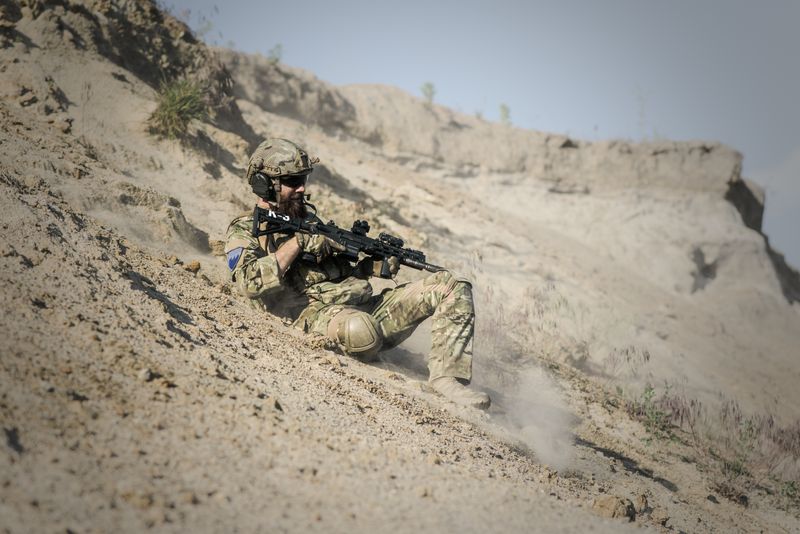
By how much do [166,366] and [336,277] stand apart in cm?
188

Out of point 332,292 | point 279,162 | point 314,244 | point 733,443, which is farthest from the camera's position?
point 733,443

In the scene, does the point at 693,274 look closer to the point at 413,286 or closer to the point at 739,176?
the point at 739,176

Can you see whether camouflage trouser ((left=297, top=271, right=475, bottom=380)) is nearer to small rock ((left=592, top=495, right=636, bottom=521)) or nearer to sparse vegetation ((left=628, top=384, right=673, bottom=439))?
small rock ((left=592, top=495, right=636, bottom=521))

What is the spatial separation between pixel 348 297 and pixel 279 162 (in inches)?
41.4

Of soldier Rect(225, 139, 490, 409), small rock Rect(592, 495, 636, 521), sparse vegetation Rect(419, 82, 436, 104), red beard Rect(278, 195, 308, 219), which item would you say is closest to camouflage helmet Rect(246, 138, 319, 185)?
soldier Rect(225, 139, 490, 409)

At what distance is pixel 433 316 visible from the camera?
14.2ft

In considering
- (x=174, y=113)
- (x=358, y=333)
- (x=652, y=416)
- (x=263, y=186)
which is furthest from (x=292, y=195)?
(x=652, y=416)

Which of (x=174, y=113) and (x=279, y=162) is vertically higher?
(x=174, y=113)

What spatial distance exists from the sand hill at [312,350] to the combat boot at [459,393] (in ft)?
0.33

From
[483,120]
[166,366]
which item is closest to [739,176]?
[483,120]

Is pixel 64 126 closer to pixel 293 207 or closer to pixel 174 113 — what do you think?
pixel 174 113

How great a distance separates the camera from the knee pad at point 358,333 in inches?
166

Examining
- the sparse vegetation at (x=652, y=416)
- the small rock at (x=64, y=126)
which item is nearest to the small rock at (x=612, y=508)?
the sparse vegetation at (x=652, y=416)

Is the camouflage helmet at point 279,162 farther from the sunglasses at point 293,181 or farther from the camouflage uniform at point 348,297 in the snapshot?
the camouflage uniform at point 348,297
